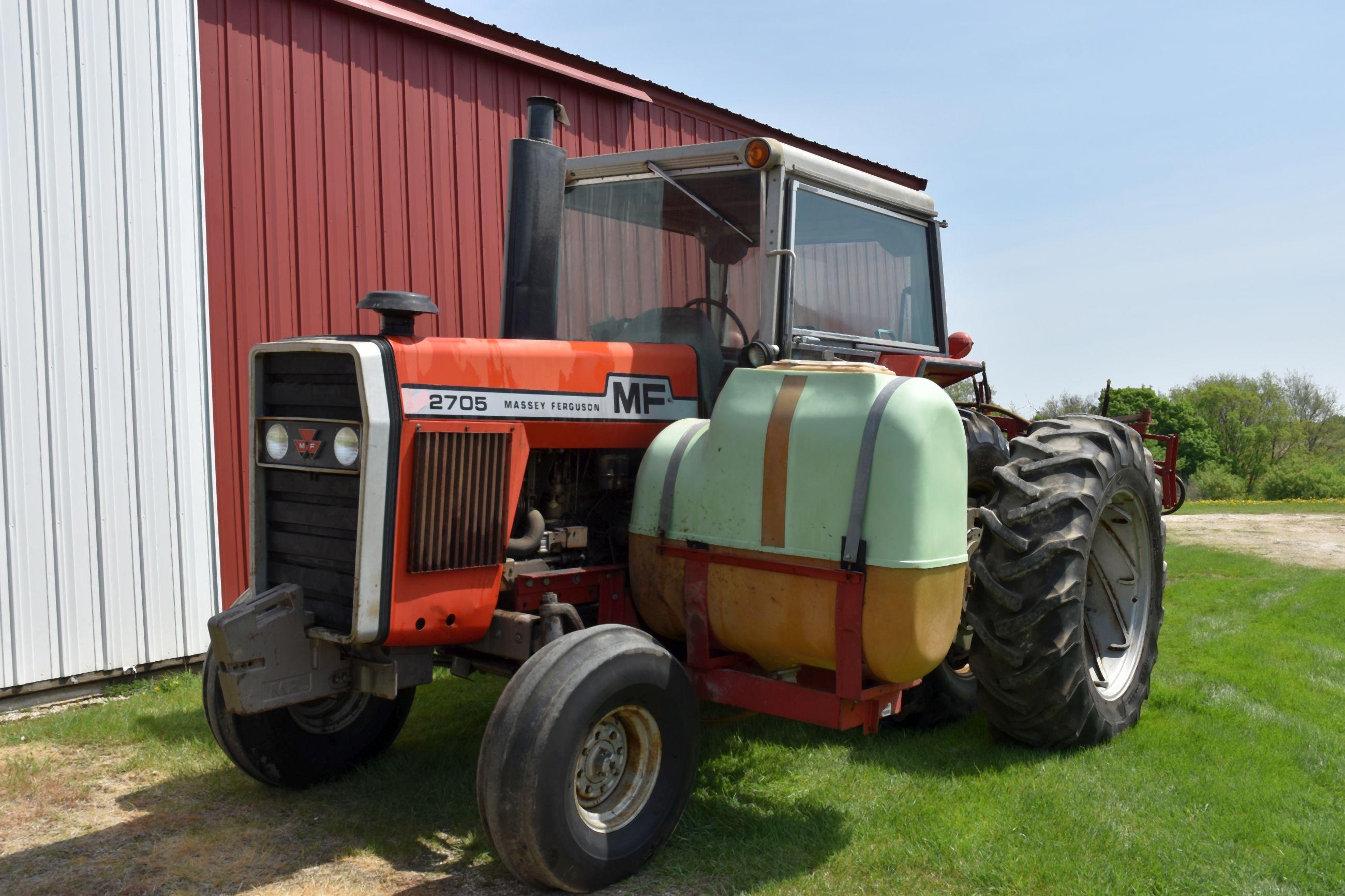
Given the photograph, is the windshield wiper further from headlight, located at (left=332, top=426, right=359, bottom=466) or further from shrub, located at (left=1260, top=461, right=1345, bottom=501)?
shrub, located at (left=1260, top=461, right=1345, bottom=501)

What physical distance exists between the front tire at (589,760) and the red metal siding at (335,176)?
367cm

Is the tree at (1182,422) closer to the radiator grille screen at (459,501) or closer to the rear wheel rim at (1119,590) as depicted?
the rear wheel rim at (1119,590)

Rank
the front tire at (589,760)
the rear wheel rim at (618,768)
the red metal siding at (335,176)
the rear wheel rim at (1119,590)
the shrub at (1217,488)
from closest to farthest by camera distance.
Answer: the front tire at (589,760) < the rear wheel rim at (618,768) < the rear wheel rim at (1119,590) < the red metal siding at (335,176) < the shrub at (1217,488)

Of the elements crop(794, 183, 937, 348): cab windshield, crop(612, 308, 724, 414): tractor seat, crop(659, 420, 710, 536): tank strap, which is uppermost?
crop(794, 183, 937, 348): cab windshield

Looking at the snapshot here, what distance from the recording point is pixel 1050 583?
155 inches

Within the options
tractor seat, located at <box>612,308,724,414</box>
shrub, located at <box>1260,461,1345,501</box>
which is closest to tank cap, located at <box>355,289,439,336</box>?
tractor seat, located at <box>612,308,724,414</box>

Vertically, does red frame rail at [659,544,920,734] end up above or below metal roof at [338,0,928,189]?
below

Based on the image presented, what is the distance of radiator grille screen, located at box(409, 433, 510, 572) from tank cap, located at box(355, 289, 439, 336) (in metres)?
0.40

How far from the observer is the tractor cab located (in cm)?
400

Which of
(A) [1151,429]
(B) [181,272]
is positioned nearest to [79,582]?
→ (B) [181,272]

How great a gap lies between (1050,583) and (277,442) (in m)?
2.87

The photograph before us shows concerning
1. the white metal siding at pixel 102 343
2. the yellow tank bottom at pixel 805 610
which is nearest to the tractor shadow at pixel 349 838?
the yellow tank bottom at pixel 805 610

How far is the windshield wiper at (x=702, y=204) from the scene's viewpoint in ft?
13.6

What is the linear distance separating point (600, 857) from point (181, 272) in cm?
436
